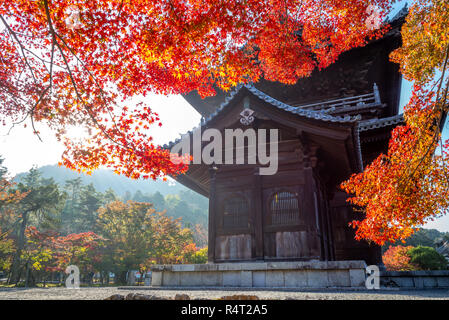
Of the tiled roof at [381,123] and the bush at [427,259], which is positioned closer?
the tiled roof at [381,123]

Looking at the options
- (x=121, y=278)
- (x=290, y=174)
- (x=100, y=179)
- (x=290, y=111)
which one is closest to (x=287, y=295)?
(x=290, y=174)

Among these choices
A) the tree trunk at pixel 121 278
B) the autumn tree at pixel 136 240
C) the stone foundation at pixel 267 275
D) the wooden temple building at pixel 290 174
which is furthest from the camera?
the tree trunk at pixel 121 278

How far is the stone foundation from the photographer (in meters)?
6.50

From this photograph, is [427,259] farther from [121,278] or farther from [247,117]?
[121,278]

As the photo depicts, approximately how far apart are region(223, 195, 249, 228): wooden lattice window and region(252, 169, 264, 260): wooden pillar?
410 mm

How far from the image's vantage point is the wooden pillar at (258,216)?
8.90 m

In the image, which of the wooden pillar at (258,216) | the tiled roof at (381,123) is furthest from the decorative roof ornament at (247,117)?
the tiled roof at (381,123)

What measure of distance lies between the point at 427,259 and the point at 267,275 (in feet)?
78.1

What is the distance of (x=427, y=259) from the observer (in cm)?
2400

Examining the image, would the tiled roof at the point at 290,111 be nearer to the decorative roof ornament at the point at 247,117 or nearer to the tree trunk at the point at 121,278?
the decorative roof ornament at the point at 247,117

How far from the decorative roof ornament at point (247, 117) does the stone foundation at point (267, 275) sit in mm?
4424

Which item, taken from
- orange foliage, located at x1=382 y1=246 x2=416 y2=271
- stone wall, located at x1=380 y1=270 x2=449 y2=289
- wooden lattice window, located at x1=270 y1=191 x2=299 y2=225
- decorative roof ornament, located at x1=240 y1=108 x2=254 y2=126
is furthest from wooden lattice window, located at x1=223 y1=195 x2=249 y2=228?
orange foliage, located at x1=382 y1=246 x2=416 y2=271

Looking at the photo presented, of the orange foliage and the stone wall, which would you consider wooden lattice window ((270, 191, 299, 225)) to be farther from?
the orange foliage
